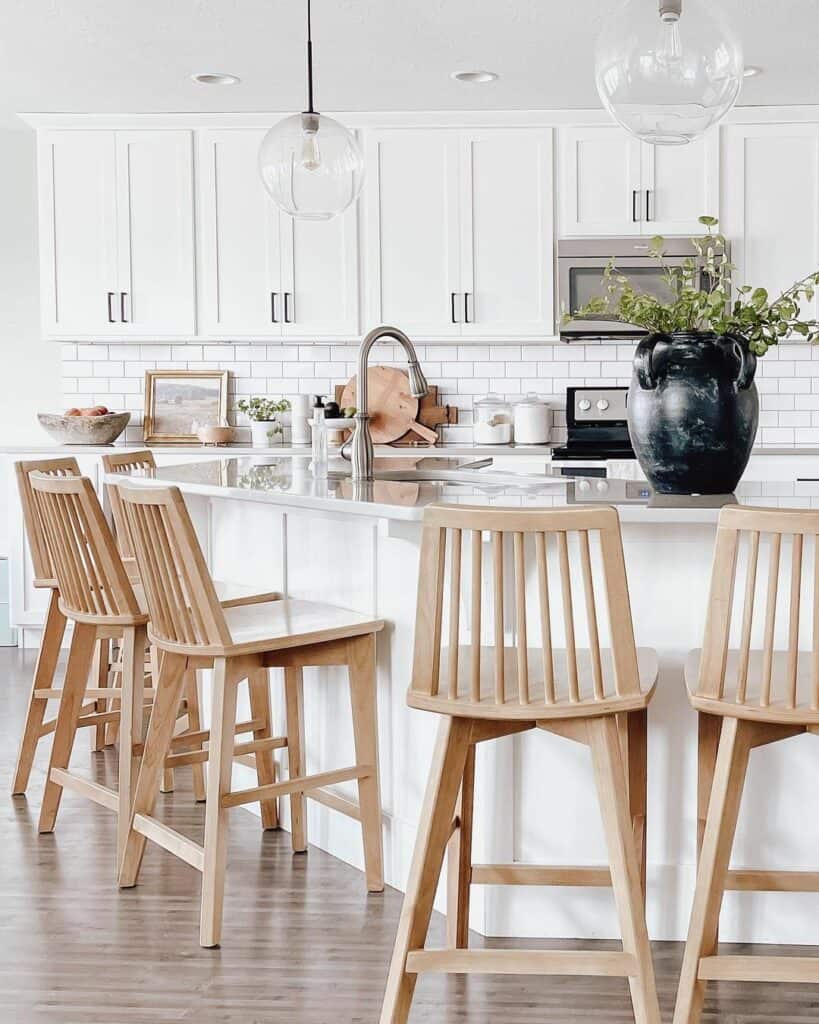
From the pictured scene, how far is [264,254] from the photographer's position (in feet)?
18.6

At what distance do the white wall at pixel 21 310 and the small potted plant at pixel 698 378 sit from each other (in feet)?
14.1

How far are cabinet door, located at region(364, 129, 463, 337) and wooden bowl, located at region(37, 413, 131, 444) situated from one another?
4.32ft

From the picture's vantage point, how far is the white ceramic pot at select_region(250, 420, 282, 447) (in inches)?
229

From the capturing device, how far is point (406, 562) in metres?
2.82

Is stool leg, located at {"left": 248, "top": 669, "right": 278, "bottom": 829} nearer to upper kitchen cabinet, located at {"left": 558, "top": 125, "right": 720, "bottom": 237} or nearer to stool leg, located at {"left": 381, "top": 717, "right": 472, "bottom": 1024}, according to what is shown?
stool leg, located at {"left": 381, "top": 717, "right": 472, "bottom": 1024}

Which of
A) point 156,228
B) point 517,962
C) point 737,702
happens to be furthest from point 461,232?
point 517,962

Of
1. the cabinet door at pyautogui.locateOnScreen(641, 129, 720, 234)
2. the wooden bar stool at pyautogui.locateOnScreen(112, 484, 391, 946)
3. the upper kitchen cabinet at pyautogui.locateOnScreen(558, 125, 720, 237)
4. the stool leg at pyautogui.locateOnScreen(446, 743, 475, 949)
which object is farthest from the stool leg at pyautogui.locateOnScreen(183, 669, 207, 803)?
the cabinet door at pyautogui.locateOnScreen(641, 129, 720, 234)

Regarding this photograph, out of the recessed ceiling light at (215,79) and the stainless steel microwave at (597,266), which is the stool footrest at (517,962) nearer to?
the stainless steel microwave at (597,266)

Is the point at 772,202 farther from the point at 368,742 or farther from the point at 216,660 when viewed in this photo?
the point at 216,660

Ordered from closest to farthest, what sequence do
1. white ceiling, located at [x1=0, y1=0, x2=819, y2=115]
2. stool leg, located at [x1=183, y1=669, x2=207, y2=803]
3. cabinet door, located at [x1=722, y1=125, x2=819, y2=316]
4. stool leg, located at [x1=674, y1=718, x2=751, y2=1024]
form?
stool leg, located at [x1=674, y1=718, x2=751, y2=1024] → stool leg, located at [x1=183, y1=669, x2=207, y2=803] → white ceiling, located at [x1=0, y1=0, x2=819, y2=115] → cabinet door, located at [x1=722, y1=125, x2=819, y2=316]

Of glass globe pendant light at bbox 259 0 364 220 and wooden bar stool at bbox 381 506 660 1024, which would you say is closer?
wooden bar stool at bbox 381 506 660 1024

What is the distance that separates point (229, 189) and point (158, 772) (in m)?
3.57

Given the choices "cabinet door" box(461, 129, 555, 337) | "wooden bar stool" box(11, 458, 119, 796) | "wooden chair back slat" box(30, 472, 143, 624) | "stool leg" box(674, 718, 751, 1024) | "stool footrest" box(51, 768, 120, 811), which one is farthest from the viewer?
"cabinet door" box(461, 129, 555, 337)

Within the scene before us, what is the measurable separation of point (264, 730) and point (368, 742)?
56cm
